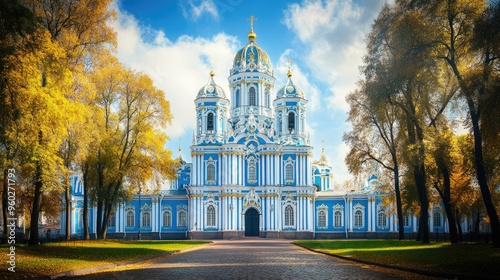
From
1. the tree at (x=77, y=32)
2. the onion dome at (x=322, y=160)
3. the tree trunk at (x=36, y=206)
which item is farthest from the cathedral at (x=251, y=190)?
the tree trunk at (x=36, y=206)

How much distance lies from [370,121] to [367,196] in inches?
1182

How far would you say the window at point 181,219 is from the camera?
6281 centimetres

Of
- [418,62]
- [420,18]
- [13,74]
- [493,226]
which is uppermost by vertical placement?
[420,18]

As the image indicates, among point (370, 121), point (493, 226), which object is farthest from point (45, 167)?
point (370, 121)

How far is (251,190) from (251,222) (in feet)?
11.7

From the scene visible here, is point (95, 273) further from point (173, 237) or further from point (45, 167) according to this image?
point (173, 237)

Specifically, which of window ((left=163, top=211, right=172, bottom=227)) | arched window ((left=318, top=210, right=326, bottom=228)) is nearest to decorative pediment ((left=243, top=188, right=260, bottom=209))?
arched window ((left=318, top=210, right=326, bottom=228))

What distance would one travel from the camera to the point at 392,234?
61719 millimetres

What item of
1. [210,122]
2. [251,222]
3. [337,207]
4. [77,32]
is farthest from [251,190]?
[77,32]

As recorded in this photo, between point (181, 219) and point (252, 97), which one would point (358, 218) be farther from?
point (181, 219)

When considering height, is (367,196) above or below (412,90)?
below

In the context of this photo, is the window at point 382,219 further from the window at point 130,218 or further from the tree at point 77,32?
the tree at point 77,32

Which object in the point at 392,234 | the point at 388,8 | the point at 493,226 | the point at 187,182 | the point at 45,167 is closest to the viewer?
the point at 493,226

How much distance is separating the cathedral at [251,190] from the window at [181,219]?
Answer: 116 millimetres
